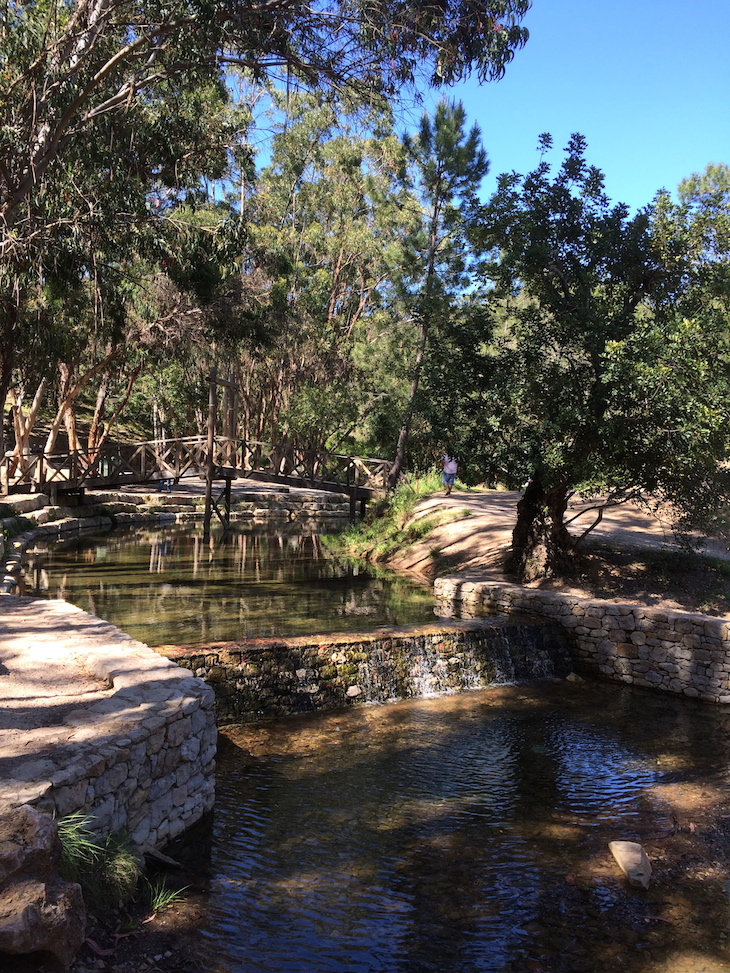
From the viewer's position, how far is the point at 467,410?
12078 mm

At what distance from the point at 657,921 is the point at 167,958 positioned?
9.58 feet

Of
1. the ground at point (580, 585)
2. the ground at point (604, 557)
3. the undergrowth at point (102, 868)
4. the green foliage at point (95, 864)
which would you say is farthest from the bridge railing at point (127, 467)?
the green foliage at point (95, 864)

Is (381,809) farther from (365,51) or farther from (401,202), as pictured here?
(401,202)

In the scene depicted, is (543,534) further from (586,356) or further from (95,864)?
(95,864)

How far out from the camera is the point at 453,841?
5883 mm

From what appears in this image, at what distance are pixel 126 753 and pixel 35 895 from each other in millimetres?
1389

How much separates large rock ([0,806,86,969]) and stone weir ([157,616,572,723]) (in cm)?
447

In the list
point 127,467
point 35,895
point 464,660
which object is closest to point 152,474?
point 127,467

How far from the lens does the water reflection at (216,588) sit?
11216 mm

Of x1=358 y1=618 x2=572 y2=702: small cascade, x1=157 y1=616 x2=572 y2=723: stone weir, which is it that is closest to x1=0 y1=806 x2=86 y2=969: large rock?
x1=157 y1=616 x2=572 y2=723: stone weir

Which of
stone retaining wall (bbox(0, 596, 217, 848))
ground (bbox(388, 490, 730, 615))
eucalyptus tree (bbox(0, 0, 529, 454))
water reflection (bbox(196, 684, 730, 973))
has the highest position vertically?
eucalyptus tree (bbox(0, 0, 529, 454))

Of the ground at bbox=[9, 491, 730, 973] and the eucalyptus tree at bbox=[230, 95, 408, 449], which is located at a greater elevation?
the eucalyptus tree at bbox=[230, 95, 408, 449]

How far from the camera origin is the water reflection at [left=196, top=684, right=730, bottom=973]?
4605 mm

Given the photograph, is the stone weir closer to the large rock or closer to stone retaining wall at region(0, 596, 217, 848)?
stone retaining wall at region(0, 596, 217, 848)
